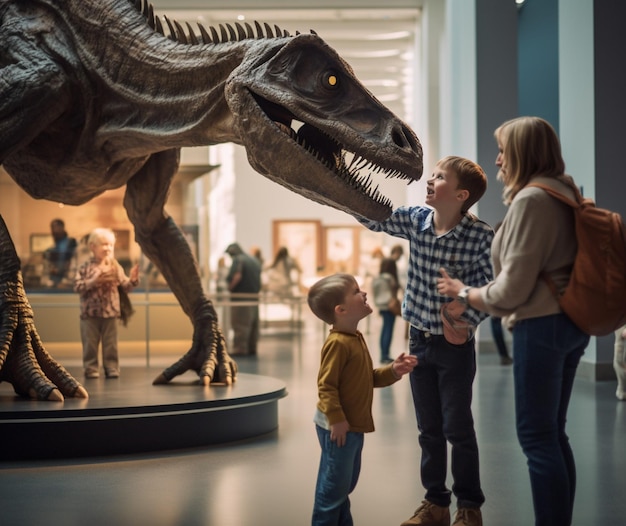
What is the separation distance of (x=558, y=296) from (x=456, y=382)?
79 centimetres

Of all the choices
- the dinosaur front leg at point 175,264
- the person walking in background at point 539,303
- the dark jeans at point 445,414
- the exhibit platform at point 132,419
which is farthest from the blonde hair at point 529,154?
the dinosaur front leg at point 175,264

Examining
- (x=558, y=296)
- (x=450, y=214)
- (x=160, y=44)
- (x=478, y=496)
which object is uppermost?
(x=160, y=44)

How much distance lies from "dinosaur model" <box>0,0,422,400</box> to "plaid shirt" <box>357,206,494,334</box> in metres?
0.43

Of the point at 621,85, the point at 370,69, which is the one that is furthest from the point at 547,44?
the point at 621,85

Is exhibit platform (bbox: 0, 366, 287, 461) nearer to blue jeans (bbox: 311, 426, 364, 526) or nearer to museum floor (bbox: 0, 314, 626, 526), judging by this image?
museum floor (bbox: 0, 314, 626, 526)

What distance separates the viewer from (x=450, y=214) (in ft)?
14.2

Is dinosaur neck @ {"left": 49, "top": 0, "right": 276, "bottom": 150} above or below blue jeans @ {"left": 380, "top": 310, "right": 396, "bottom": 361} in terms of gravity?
above

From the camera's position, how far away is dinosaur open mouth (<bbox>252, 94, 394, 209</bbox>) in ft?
15.9

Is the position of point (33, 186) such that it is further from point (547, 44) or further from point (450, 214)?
point (547, 44)

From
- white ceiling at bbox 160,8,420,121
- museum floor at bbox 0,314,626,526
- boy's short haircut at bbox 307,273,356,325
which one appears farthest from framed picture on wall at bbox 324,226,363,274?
boy's short haircut at bbox 307,273,356,325

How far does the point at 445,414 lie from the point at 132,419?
230 centimetres

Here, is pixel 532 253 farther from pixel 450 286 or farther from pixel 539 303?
pixel 450 286

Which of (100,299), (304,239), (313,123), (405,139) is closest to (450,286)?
(405,139)

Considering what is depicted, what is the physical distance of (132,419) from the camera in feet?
19.1
